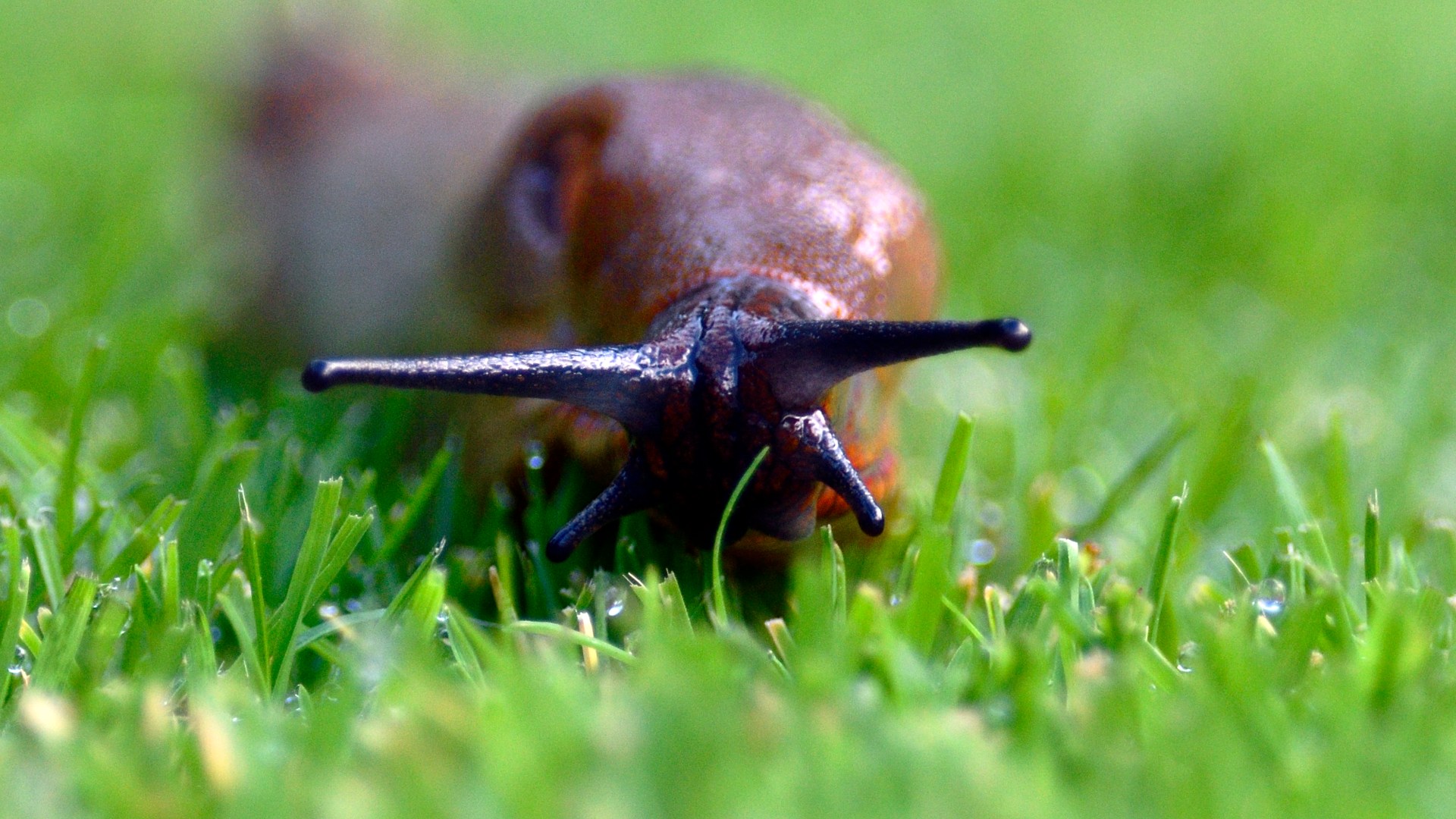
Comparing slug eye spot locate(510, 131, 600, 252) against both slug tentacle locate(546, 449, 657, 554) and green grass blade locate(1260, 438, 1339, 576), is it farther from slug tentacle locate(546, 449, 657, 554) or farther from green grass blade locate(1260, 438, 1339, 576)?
green grass blade locate(1260, 438, 1339, 576)

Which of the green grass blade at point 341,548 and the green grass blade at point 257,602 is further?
the green grass blade at point 341,548

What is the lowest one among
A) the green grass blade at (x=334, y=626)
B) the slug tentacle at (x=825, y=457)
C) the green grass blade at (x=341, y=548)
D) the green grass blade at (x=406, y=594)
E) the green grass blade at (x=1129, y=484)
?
the green grass blade at (x=1129, y=484)

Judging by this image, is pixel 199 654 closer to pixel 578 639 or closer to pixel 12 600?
pixel 12 600

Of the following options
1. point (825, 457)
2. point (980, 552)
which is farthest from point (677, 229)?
point (980, 552)

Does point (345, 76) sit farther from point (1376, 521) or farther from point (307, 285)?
point (1376, 521)

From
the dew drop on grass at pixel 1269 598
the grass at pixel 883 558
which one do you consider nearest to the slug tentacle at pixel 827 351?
the grass at pixel 883 558

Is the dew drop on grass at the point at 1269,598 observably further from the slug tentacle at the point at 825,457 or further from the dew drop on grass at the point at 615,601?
the dew drop on grass at the point at 615,601

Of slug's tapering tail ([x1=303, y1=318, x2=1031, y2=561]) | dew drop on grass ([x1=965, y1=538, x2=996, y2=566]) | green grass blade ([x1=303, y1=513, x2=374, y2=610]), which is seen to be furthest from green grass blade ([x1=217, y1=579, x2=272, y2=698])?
dew drop on grass ([x1=965, y1=538, x2=996, y2=566])
